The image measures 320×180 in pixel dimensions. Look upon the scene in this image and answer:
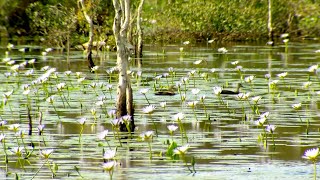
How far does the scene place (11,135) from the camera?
40.0 ft

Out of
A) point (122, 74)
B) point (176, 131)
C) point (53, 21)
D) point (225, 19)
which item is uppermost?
point (225, 19)

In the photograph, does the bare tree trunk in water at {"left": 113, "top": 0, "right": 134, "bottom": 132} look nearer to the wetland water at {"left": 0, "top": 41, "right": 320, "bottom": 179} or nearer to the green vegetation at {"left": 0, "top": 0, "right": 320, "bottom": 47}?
the wetland water at {"left": 0, "top": 41, "right": 320, "bottom": 179}

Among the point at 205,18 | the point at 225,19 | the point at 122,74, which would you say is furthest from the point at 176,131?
the point at 205,18

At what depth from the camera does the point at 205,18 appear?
127ft

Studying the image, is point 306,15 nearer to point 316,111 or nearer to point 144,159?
point 316,111

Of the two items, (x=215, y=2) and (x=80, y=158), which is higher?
(x=215, y=2)

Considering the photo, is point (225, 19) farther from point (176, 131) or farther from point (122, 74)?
point (122, 74)

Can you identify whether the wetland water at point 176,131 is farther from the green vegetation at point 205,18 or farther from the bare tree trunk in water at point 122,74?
the green vegetation at point 205,18

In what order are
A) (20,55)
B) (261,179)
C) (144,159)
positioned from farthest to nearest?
(20,55), (144,159), (261,179)

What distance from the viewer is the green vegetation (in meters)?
37.9

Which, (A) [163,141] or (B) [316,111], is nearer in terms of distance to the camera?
(A) [163,141]

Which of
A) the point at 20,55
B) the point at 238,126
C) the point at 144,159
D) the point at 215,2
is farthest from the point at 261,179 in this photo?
the point at 215,2

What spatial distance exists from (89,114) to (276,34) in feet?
88.2

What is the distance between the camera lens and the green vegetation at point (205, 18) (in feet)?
124
